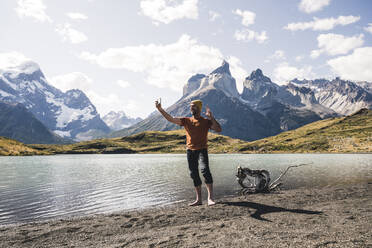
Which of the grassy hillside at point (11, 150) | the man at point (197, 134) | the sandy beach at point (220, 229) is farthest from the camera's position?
the grassy hillside at point (11, 150)

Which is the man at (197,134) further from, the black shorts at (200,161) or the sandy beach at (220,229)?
the sandy beach at (220,229)

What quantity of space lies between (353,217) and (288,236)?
15.5ft

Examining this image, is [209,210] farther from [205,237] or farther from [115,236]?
[115,236]

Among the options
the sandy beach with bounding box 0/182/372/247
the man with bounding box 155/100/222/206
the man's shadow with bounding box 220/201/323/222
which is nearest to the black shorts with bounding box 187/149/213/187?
the man with bounding box 155/100/222/206

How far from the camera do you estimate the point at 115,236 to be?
32.5 feet

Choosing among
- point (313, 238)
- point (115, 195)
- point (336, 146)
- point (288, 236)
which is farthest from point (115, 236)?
point (336, 146)

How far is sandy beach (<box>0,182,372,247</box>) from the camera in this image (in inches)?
326

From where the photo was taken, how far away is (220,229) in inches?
384

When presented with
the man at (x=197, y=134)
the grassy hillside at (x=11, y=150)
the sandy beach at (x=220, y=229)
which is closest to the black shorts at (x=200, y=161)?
the man at (x=197, y=134)

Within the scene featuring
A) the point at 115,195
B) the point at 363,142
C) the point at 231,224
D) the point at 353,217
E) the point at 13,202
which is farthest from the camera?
the point at 363,142

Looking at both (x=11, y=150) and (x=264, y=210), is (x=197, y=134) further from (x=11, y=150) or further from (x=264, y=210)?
(x=11, y=150)

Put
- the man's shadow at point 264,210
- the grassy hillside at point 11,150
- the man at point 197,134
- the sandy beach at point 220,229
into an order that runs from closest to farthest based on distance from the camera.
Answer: the sandy beach at point 220,229 < the man's shadow at point 264,210 < the man at point 197,134 < the grassy hillside at point 11,150

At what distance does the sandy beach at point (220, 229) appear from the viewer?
8281 millimetres

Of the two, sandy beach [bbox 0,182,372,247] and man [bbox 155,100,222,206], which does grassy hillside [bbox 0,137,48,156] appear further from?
man [bbox 155,100,222,206]
